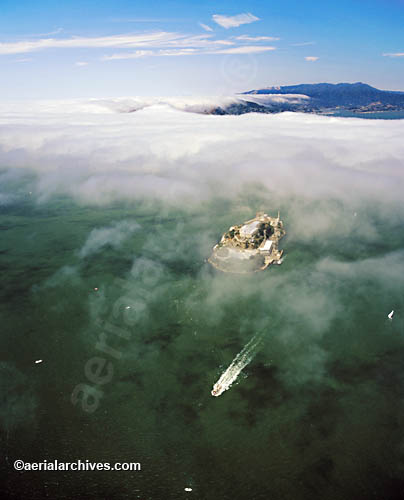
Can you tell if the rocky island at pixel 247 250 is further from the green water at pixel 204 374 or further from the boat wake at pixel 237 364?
the boat wake at pixel 237 364

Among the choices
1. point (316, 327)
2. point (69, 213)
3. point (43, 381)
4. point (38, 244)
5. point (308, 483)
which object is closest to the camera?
point (308, 483)

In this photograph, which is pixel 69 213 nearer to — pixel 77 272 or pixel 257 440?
pixel 77 272

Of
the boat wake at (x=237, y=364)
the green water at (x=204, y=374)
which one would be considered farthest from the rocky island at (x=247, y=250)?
the boat wake at (x=237, y=364)

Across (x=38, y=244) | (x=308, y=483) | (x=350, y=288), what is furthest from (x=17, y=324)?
(x=350, y=288)

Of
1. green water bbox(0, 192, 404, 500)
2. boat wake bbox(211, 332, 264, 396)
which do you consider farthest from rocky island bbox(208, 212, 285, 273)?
boat wake bbox(211, 332, 264, 396)

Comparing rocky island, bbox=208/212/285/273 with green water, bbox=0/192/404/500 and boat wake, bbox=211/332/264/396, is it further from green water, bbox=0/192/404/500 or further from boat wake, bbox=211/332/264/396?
boat wake, bbox=211/332/264/396

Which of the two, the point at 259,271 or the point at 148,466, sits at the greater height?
the point at 259,271

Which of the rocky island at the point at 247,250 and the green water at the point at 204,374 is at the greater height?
the rocky island at the point at 247,250
